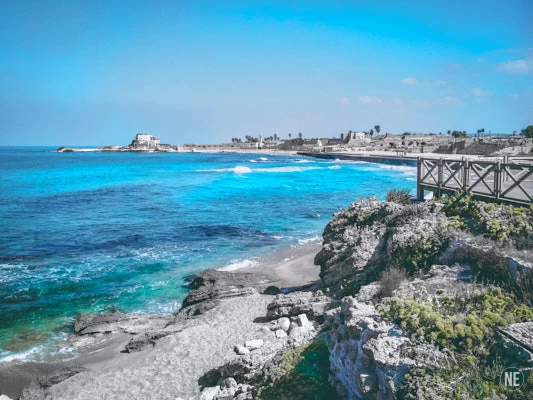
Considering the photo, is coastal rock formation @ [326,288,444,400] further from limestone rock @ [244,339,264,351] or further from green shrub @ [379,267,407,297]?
limestone rock @ [244,339,264,351]

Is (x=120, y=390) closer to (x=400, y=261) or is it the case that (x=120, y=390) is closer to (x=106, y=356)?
(x=106, y=356)

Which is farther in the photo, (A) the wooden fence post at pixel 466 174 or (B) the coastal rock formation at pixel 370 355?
(A) the wooden fence post at pixel 466 174

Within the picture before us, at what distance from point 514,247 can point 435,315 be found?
11.1ft

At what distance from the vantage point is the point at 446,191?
42.5ft

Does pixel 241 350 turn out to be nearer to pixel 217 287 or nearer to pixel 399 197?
pixel 217 287

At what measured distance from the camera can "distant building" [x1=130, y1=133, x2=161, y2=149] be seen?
Answer: 17050 cm

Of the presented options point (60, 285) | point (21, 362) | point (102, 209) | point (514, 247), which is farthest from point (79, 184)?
point (514, 247)

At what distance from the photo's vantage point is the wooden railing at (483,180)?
33.7ft

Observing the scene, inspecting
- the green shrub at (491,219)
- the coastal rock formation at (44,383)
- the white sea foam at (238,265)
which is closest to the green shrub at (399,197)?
the green shrub at (491,219)

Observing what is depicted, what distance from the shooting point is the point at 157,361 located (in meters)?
9.62

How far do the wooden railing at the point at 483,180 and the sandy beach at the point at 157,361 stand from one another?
23.1 feet

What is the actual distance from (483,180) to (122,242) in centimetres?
1767

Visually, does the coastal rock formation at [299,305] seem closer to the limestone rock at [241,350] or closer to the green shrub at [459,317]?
the limestone rock at [241,350]

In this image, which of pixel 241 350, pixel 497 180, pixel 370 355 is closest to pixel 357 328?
pixel 370 355
